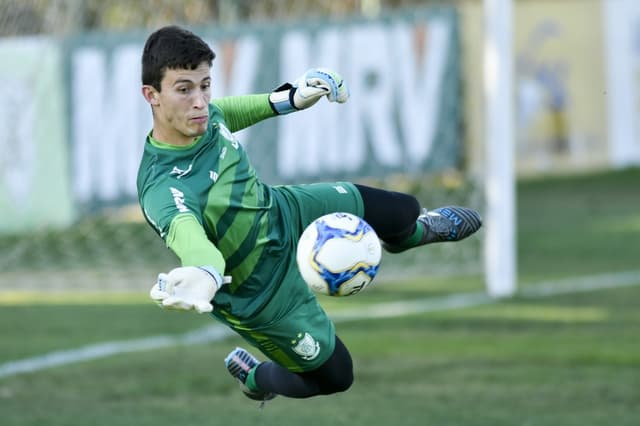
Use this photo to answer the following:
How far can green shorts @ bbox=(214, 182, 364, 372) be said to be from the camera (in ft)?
19.9

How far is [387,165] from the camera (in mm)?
13000

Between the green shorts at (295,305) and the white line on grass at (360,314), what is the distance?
369 centimetres

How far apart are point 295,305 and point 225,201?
78 centimetres

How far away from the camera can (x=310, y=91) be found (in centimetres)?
596

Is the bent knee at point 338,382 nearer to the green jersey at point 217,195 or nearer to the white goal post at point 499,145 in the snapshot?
the green jersey at point 217,195

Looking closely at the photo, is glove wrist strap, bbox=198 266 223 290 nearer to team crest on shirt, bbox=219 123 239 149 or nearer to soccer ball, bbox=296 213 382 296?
soccer ball, bbox=296 213 382 296

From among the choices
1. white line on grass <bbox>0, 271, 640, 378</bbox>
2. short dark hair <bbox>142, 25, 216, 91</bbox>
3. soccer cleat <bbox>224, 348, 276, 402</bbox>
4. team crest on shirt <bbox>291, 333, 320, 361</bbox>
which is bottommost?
white line on grass <bbox>0, 271, 640, 378</bbox>

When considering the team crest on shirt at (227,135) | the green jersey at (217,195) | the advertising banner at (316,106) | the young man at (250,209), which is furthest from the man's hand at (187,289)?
the advertising banner at (316,106)

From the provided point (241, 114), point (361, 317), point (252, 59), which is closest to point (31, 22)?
point (252, 59)

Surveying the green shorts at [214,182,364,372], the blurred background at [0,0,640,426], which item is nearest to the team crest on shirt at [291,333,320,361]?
the green shorts at [214,182,364,372]

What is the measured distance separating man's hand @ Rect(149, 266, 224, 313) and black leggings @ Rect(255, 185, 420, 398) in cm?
172

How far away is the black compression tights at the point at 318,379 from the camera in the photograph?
630 cm

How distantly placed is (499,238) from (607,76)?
10.00 meters

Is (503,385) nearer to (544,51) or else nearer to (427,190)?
(427,190)
